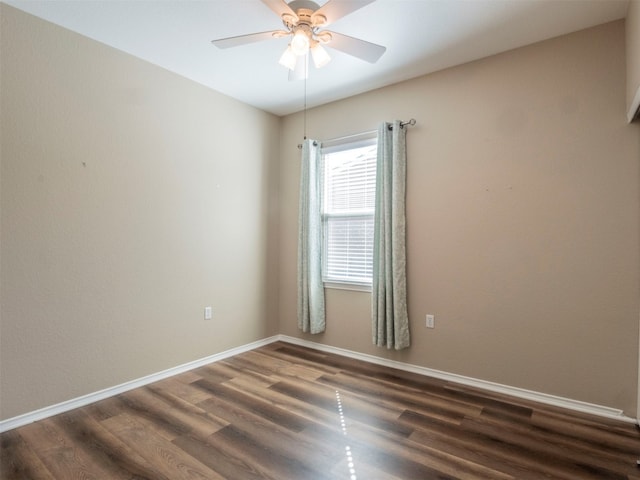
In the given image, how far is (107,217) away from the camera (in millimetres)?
2561

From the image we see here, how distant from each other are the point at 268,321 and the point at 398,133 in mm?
2505

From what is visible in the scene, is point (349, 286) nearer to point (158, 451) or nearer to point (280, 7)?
point (158, 451)

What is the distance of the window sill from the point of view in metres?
3.37

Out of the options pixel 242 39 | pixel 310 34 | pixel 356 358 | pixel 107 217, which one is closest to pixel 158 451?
pixel 107 217

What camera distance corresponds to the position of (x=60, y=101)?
2.32 m

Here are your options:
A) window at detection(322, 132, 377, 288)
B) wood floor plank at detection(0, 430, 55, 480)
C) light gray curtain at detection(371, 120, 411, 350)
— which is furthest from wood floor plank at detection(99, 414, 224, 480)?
window at detection(322, 132, 377, 288)

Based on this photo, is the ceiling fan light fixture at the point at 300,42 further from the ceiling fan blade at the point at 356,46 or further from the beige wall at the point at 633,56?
the beige wall at the point at 633,56

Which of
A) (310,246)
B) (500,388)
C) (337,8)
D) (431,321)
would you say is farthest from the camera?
(310,246)

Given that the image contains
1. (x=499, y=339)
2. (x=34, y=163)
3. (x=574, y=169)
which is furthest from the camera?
(x=499, y=339)

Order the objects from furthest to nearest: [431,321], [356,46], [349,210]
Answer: [349,210] < [431,321] < [356,46]

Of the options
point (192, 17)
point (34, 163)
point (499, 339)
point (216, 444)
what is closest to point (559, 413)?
point (499, 339)

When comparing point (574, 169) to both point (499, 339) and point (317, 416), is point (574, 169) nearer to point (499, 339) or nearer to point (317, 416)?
point (499, 339)

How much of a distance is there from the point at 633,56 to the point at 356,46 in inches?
65.3

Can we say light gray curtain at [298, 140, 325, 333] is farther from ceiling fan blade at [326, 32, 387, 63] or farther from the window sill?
ceiling fan blade at [326, 32, 387, 63]
